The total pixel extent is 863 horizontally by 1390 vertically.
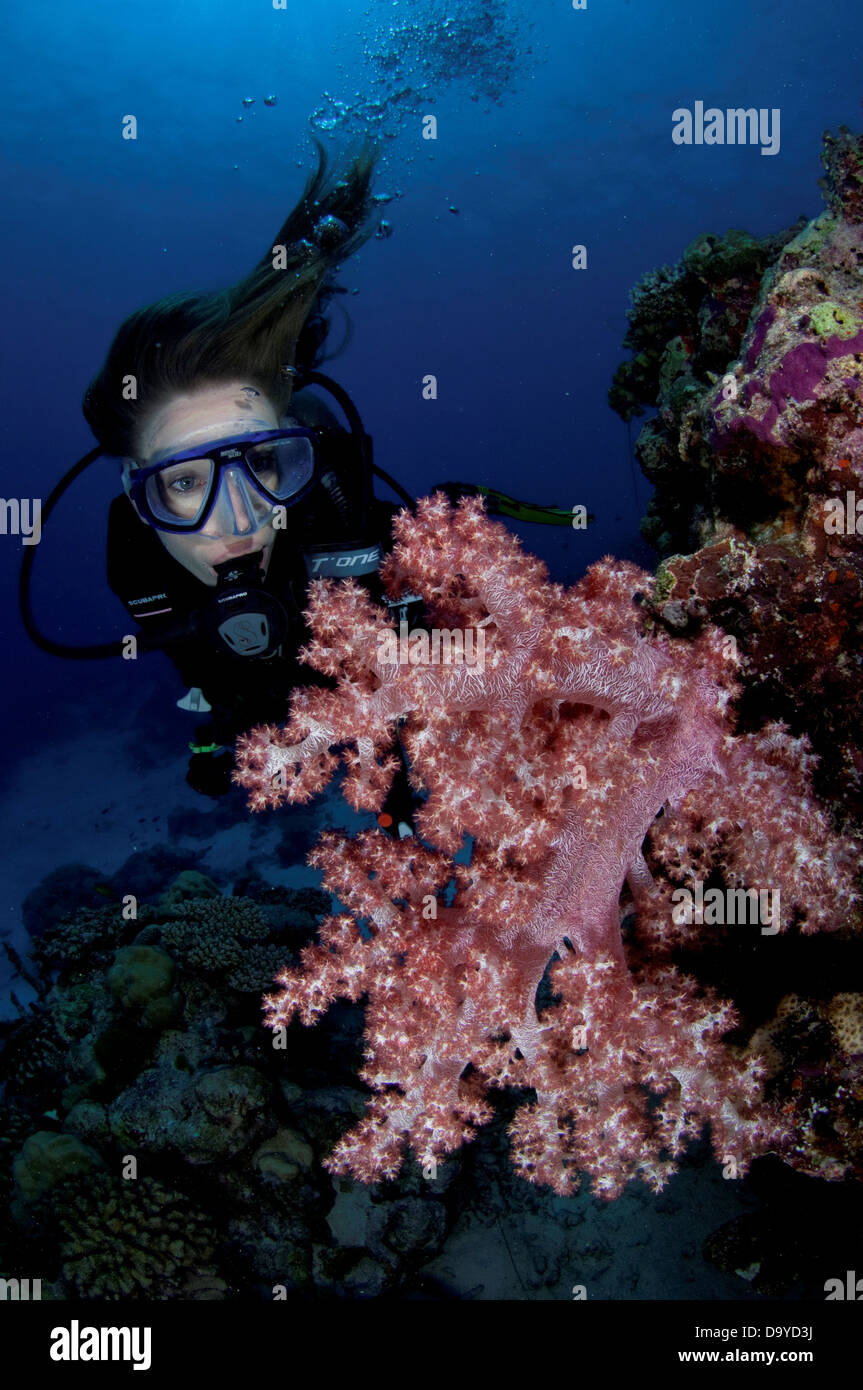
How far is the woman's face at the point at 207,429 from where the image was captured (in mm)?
3730

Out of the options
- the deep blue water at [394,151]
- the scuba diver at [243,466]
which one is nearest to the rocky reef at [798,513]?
the scuba diver at [243,466]

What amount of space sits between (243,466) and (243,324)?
0.83 metres

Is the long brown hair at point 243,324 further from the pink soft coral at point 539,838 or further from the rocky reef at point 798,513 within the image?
the rocky reef at point 798,513

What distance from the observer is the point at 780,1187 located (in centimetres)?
309

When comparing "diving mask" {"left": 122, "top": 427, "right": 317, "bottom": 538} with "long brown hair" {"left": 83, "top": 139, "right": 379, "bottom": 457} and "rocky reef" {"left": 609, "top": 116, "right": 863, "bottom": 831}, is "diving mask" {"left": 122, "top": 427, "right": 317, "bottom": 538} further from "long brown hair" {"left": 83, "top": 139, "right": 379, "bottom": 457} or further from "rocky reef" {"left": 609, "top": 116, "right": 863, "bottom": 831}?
"rocky reef" {"left": 609, "top": 116, "right": 863, "bottom": 831}

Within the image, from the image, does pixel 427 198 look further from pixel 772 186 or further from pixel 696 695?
pixel 696 695

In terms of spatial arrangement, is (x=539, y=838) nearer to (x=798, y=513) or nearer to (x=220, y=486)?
(x=798, y=513)

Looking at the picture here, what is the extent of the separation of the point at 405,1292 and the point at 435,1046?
7.82 ft

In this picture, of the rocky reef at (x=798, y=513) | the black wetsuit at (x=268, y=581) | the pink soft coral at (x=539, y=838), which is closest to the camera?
the pink soft coral at (x=539, y=838)

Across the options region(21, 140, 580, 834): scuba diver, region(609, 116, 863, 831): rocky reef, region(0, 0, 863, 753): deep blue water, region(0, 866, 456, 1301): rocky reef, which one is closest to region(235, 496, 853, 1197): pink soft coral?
region(609, 116, 863, 831): rocky reef

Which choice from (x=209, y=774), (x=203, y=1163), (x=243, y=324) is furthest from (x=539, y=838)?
(x=209, y=774)

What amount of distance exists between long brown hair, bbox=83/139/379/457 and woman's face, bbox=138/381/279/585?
0.07 m

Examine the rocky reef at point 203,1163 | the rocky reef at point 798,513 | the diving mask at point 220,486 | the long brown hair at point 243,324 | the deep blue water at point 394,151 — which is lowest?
the rocky reef at point 203,1163

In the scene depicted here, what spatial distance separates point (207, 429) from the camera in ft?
12.3
